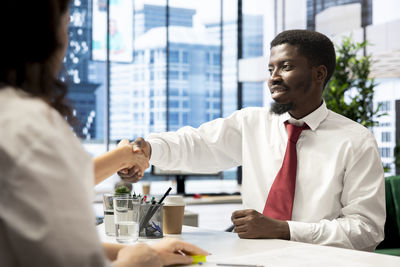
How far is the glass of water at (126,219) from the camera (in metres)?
1.68

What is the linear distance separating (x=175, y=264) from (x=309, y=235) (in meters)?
0.73

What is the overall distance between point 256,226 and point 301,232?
208mm

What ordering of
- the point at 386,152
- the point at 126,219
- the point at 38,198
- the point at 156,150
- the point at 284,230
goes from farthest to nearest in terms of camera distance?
the point at 386,152 < the point at 156,150 < the point at 284,230 < the point at 126,219 < the point at 38,198

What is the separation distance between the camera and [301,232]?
1.88m

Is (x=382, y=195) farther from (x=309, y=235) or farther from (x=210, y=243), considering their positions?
(x=210, y=243)

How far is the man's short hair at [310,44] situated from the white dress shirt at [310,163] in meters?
0.24

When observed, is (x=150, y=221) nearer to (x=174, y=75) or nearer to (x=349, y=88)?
(x=349, y=88)

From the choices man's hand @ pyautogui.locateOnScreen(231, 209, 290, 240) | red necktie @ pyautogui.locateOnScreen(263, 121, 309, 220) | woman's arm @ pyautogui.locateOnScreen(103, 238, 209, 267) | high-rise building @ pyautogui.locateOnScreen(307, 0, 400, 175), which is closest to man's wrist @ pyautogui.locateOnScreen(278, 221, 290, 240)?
man's hand @ pyautogui.locateOnScreen(231, 209, 290, 240)

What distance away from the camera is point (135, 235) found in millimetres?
1678

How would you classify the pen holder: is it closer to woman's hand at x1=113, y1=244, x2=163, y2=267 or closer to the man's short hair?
woman's hand at x1=113, y1=244, x2=163, y2=267

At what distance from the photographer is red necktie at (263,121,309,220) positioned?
212 cm

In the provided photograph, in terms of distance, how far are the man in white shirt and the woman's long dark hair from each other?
122 centimetres

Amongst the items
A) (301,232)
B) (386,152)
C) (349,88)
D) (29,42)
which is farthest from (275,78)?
(386,152)

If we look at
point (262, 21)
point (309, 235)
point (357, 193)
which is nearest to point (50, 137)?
point (309, 235)
